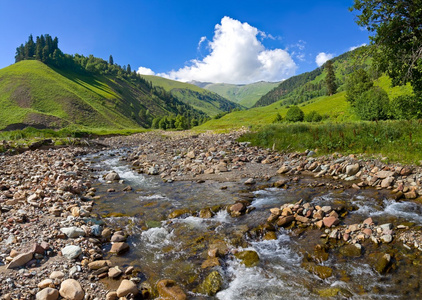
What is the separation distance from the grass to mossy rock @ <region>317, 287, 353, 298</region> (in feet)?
38.9

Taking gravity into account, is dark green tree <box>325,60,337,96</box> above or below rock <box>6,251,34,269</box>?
above

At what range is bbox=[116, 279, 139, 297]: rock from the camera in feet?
19.0

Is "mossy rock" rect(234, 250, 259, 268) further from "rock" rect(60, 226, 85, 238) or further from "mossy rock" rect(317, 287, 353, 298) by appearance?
"rock" rect(60, 226, 85, 238)

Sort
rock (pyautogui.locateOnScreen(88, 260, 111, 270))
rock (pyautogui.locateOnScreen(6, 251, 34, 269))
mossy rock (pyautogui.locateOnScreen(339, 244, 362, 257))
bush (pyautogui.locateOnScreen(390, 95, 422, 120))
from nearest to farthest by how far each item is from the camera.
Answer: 1. rock (pyautogui.locateOnScreen(6, 251, 34, 269))
2. rock (pyautogui.locateOnScreen(88, 260, 111, 270))
3. mossy rock (pyautogui.locateOnScreen(339, 244, 362, 257))
4. bush (pyautogui.locateOnScreen(390, 95, 422, 120))

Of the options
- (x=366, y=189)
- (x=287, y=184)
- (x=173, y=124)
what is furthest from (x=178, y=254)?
(x=173, y=124)

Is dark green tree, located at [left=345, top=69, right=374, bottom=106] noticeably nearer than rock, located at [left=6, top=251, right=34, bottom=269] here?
No

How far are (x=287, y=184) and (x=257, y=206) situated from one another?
422cm

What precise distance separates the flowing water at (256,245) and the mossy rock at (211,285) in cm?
16

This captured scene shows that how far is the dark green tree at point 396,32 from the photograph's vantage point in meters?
14.2

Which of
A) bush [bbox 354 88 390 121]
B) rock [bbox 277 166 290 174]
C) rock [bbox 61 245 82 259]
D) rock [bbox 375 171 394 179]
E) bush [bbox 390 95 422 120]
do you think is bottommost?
rock [bbox 61 245 82 259]

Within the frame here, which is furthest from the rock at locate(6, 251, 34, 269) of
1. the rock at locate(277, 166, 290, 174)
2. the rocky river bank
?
the rock at locate(277, 166, 290, 174)

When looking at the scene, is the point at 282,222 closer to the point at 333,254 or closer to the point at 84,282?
the point at 333,254

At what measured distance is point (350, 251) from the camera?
24.3 ft

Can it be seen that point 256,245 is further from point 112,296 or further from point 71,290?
point 71,290
